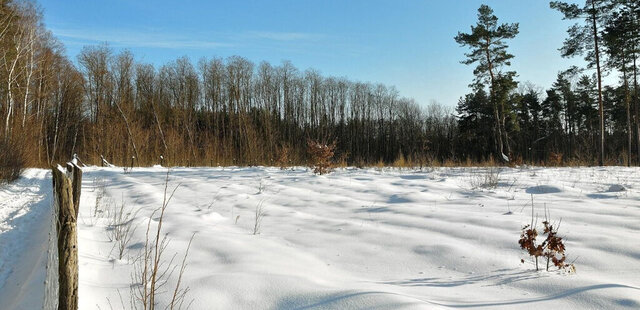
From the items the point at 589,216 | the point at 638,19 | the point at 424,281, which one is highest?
the point at 638,19

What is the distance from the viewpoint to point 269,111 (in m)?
33.9

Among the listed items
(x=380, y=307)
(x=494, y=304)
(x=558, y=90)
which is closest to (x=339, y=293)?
(x=380, y=307)

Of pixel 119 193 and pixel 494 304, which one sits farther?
pixel 119 193

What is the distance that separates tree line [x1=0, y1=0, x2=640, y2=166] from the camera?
16.2m

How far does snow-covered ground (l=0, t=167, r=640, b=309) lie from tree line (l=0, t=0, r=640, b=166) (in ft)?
14.9

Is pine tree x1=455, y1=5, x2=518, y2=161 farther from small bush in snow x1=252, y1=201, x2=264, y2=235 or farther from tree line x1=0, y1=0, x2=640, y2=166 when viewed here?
small bush in snow x1=252, y1=201, x2=264, y2=235

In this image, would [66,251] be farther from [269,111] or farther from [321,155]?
[269,111]

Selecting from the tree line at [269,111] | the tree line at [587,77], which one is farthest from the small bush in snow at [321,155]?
the tree line at [587,77]

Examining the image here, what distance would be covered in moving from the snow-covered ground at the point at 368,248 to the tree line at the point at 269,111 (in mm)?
4550

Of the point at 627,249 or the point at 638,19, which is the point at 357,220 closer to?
the point at 627,249

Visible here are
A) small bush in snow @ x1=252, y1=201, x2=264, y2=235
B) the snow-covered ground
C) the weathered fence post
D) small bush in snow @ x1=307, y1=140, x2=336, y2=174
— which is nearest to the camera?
the weathered fence post

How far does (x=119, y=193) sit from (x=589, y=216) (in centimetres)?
721

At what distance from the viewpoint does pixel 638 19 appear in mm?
15797

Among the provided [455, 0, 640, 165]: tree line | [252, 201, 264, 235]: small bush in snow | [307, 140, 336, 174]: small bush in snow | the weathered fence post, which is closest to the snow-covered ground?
[252, 201, 264, 235]: small bush in snow
